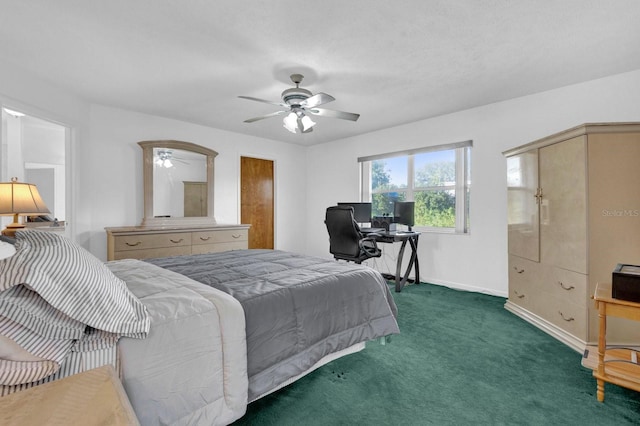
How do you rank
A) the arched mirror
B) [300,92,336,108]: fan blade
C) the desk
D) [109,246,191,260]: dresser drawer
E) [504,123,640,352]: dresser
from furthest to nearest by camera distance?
the arched mirror → the desk → [109,246,191,260]: dresser drawer → [300,92,336,108]: fan blade → [504,123,640,352]: dresser

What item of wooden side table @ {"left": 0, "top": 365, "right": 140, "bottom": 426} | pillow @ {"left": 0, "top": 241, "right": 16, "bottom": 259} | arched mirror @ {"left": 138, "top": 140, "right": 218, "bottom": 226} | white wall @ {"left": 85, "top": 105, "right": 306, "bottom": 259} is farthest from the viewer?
arched mirror @ {"left": 138, "top": 140, "right": 218, "bottom": 226}

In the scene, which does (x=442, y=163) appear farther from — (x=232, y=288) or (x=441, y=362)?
(x=232, y=288)

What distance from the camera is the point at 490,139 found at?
3.76 metres

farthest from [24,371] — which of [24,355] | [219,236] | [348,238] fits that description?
[219,236]

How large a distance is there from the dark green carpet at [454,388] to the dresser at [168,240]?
2.73m

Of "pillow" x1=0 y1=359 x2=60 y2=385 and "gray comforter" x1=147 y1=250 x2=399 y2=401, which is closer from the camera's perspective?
"pillow" x1=0 y1=359 x2=60 y2=385

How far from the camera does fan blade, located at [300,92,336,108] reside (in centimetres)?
265

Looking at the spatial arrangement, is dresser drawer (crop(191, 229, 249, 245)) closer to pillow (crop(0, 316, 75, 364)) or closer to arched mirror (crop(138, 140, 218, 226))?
arched mirror (crop(138, 140, 218, 226))

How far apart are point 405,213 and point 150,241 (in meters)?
3.43

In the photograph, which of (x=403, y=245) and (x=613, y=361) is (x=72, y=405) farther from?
(x=403, y=245)

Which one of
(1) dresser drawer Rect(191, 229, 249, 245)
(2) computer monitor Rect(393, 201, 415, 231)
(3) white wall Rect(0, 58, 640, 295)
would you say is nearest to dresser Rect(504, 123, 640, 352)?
(3) white wall Rect(0, 58, 640, 295)

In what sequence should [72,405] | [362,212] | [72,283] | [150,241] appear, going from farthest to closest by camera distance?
[362,212]
[150,241]
[72,283]
[72,405]

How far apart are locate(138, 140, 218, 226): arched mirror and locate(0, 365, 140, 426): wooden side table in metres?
3.66

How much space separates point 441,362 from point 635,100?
3.12 metres
